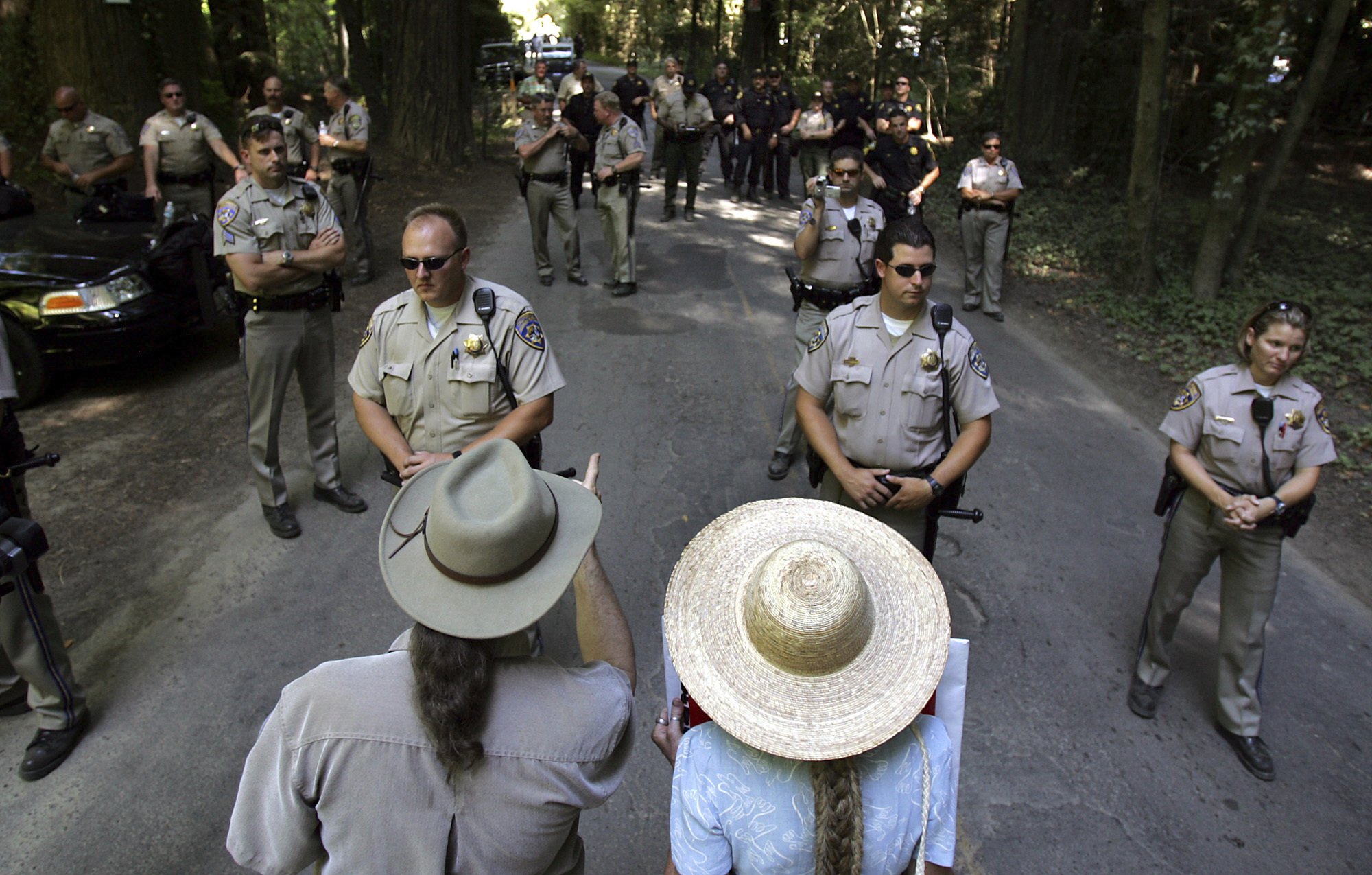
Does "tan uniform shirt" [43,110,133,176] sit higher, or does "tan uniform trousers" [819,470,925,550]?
"tan uniform shirt" [43,110,133,176]

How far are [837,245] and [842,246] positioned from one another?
0.11 ft

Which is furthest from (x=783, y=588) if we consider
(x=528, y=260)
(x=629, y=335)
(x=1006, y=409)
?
(x=528, y=260)

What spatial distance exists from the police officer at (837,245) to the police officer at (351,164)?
221 inches

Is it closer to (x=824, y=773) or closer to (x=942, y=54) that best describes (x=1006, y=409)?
(x=824, y=773)

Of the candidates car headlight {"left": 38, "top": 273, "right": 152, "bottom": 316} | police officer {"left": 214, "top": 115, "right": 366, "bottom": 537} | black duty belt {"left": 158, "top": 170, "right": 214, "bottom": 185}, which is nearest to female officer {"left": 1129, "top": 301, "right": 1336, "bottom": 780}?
police officer {"left": 214, "top": 115, "right": 366, "bottom": 537}

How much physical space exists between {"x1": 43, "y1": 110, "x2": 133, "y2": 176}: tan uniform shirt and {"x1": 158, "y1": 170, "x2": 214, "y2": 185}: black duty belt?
0.70 m

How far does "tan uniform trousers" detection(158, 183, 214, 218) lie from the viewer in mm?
8445

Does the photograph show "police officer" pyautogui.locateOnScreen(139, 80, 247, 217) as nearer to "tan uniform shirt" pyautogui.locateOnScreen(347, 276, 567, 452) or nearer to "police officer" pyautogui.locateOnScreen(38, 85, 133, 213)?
"police officer" pyautogui.locateOnScreen(38, 85, 133, 213)

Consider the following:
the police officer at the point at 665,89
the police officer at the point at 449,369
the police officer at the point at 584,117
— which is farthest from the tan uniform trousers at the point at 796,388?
the police officer at the point at 665,89

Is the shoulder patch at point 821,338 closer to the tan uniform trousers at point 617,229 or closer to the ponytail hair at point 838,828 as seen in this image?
the ponytail hair at point 838,828

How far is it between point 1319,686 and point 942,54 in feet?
67.0

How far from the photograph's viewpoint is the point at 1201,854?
3287 mm

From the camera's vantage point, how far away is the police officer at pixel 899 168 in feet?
33.0

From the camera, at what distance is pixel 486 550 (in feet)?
5.48
